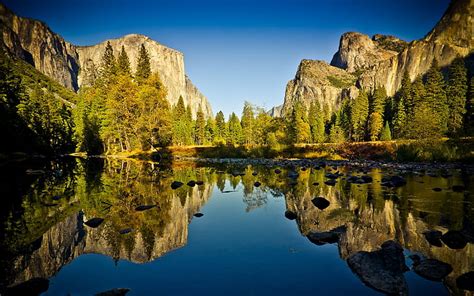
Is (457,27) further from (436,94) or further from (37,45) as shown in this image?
(37,45)

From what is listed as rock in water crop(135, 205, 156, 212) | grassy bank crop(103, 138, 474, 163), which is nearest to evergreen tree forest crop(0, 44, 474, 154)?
grassy bank crop(103, 138, 474, 163)

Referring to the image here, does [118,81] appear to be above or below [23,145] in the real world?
above

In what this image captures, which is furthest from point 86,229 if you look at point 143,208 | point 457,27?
point 457,27

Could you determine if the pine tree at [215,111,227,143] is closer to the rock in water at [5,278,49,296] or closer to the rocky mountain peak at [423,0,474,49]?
the rock in water at [5,278,49,296]

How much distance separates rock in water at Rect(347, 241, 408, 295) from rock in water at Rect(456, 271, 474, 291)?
0.73 m

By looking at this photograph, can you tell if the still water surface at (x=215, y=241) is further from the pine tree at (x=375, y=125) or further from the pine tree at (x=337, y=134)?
the pine tree at (x=337, y=134)

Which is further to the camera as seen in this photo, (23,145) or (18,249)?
(23,145)

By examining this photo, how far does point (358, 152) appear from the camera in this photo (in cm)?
3691

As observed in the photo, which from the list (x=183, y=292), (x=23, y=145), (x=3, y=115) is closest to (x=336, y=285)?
(x=183, y=292)

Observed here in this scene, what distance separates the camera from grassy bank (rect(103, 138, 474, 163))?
24.8m

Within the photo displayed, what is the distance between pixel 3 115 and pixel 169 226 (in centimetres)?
3464

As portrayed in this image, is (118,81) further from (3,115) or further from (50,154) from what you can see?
(50,154)

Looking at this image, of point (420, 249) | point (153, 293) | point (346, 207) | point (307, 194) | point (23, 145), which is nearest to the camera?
point (153, 293)

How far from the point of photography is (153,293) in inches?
159
